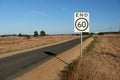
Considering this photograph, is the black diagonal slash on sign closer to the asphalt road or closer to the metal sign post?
the metal sign post

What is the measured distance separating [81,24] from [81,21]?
0.14m

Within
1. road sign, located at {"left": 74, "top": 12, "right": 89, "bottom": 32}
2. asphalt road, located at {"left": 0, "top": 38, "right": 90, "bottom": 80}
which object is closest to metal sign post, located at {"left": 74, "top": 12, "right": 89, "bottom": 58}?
road sign, located at {"left": 74, "top": 12, "right": 89, "bottom": 32}

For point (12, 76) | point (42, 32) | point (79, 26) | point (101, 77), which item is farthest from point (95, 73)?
point (42, 32)

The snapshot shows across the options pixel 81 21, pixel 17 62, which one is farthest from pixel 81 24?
pixel 17 62

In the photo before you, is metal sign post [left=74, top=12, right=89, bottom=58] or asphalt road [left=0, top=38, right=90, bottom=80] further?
asphalt road [left=0, top=38, right=90, bottom=80]

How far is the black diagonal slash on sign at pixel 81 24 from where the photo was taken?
34.4 ft

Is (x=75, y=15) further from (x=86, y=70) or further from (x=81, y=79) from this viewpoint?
(x=81, y=79)

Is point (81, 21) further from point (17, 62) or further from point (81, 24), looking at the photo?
point (17, 62)

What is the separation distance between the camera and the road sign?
10.5 metres

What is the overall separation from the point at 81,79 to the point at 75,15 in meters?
3.91

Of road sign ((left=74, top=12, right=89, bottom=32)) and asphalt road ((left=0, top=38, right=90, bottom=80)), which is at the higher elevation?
road sign ((left=74, top=12, right=89, bottom=32))

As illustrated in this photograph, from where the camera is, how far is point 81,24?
1052cm

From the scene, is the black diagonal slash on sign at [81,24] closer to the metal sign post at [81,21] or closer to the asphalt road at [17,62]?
the metal sign post at [81,21]

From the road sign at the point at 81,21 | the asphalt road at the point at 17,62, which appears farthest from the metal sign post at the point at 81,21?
the asphalt road at the point at 17,62
